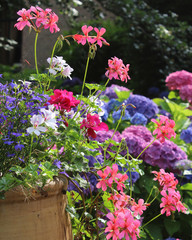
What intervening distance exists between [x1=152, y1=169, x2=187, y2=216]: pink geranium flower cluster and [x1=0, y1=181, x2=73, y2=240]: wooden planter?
0.41m

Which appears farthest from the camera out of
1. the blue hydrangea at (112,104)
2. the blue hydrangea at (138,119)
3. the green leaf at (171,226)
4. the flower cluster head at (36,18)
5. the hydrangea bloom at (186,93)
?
the hydrangea bloom at (186,93)

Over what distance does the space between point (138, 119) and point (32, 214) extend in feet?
4.86

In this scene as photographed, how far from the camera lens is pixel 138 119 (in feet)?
8.80

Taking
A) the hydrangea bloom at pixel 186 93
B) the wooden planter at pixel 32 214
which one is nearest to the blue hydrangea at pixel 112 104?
the hydrangea bloom at pixel 186 93

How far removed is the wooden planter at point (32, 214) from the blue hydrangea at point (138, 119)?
135cm

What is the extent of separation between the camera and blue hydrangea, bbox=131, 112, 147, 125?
8.79 feet

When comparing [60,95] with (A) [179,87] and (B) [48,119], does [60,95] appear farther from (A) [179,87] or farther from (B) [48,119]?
(A) [179,87]

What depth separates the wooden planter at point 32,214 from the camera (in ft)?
4.22

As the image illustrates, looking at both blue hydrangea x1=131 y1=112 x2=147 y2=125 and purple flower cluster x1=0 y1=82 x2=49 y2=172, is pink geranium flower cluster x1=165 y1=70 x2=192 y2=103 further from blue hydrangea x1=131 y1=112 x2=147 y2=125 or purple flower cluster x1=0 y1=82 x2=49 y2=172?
purple flower cluster x1=0 y1=82 x2=49 y2=172

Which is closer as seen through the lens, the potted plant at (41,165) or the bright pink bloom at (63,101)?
the potted plant at (41,165)

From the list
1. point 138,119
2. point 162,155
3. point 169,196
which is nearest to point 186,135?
point 138,119

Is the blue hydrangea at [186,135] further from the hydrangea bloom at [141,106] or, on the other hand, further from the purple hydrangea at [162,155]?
the purple hydrangea at [162,155]

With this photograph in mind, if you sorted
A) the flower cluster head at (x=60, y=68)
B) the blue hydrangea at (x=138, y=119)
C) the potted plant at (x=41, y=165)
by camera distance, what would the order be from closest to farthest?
the potted plant at (x=41, y=165) → the flower cluster head at (x=60, y=68) → the blue hydrangea at (x=138, y=119)

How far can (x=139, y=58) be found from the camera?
5688mm
